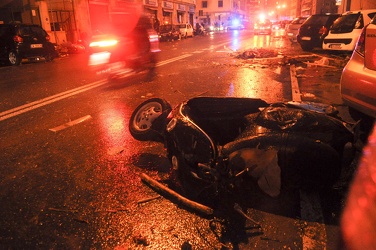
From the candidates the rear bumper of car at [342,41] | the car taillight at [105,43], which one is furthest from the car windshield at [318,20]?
the car taillight at [105,43]

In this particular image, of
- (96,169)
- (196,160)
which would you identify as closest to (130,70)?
(96,169)

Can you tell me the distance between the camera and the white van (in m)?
11.2

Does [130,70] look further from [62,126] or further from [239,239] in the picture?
[239,239]

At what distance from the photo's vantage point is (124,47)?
39.0 ft

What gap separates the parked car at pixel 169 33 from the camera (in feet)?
103

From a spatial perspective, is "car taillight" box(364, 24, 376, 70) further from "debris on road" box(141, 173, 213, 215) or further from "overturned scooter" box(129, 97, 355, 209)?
"debris on road" box(141, 173, 213, 215)

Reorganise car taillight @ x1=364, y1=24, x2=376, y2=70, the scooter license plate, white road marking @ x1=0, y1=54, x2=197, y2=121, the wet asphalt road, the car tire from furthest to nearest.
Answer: the car tire < the scooter license plate < white road marking @ x1=0, y1=54, x2=197, y2=121 < car taillight @ x1=364, y1=24, x2=376, y2=70 < the wet asphalt road

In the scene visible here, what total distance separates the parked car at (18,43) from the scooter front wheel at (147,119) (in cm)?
1287

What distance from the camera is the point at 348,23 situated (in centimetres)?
1162

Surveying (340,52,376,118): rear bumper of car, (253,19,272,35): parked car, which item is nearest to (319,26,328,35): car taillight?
(340,52,376,118): rear bumper of car

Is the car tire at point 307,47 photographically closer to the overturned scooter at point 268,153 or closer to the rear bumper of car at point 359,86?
the rear bumper of car at point 359,86

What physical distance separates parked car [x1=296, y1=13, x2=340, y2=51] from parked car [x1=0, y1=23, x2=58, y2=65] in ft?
43.7

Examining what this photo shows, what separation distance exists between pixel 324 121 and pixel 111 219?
81.2 inches

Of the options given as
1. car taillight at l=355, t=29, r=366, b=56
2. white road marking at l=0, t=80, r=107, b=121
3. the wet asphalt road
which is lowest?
the wet asphalt road
